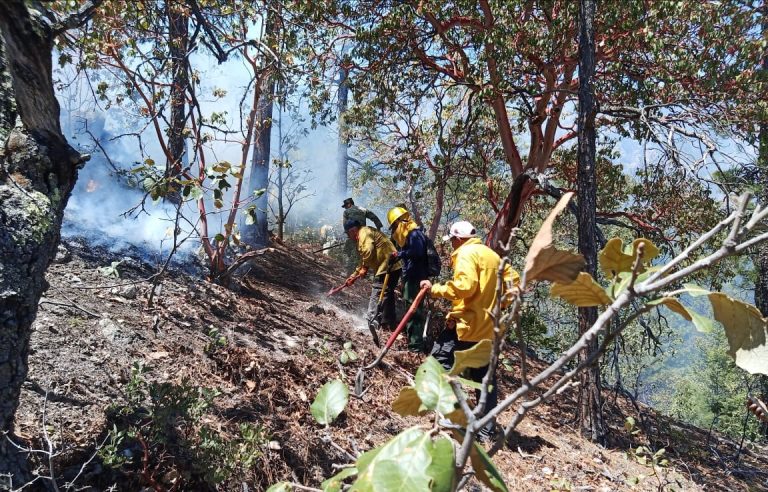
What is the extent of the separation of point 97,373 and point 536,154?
22.7ft

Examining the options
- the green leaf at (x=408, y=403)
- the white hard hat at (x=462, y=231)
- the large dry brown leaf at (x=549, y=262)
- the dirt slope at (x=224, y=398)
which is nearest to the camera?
the large dry brown leaf at (x=549, y=262)

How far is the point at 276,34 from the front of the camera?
4.59 meters

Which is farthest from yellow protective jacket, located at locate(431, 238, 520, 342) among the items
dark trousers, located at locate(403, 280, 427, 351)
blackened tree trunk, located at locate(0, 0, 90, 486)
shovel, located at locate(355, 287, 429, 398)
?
blackened tree trunk, located at locate(0, 0, 90, 486)

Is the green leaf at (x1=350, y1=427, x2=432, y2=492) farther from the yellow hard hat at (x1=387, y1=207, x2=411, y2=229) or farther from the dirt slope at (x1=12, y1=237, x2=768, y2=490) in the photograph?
the yellow hard hat at (x1=387, y1=207, x2=411, y2=229)

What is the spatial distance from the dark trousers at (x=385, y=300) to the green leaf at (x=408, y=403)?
17.3ft

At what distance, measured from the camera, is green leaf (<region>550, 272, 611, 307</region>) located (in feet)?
2.39

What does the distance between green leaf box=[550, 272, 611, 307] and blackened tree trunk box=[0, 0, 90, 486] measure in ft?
5.11

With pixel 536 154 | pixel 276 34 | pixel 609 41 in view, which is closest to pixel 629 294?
pixel 276 34

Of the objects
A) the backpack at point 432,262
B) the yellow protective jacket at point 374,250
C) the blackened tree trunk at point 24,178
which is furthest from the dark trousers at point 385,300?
the blackened tree trunk at point 24,178

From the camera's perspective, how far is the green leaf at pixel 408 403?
2.98 ft

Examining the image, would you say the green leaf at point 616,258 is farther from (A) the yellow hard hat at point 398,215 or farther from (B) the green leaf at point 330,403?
(A) the yellow hard hat at point 398,215

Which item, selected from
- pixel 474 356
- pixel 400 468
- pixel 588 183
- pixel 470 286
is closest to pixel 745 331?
pixel 474 356

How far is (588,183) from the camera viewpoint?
4.72m

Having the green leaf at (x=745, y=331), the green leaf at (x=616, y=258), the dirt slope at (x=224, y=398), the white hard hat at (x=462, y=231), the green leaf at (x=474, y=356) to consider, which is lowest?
the dirt slope at (x=224, y=398)
